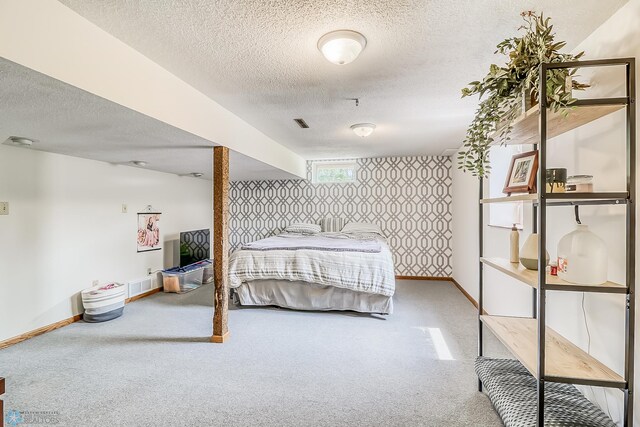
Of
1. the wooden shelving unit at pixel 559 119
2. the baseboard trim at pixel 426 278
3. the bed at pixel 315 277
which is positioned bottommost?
the baseboard trim at pixel 426 278

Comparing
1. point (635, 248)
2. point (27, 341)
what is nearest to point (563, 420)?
point (635, 248)

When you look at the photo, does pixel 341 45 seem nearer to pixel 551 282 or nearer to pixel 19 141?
pixel 551 282

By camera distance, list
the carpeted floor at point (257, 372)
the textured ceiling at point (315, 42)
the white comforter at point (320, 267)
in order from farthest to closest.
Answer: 1. the white comforter at point (320, 267)
2. the carpeted floor at point (257, 372)
3. the textured ceiling at point (315, 42)

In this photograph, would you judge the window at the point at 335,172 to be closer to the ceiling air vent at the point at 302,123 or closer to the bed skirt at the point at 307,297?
the ceiling air vent at the point at 302,123

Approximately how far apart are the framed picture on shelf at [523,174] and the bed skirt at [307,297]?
212 cm

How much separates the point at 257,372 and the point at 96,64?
233 centimetres

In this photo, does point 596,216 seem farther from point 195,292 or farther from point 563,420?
point 195,292

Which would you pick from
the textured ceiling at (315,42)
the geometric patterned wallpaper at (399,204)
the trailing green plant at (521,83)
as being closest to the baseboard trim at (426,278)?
the geometric patterned wallpaper at (399,204)

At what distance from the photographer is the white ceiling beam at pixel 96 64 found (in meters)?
1.38

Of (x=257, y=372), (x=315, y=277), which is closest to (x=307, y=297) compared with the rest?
(x=315, y=277)

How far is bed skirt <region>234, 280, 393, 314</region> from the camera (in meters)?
3.67

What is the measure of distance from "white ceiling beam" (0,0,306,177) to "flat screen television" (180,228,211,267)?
2.91 metres

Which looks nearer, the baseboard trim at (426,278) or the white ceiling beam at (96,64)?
the white ceiling beam at (96,64)

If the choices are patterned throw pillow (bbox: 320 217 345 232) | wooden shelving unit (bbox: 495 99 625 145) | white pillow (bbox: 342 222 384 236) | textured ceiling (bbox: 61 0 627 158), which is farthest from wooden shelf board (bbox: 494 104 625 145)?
patterned throw pillow (bbox: 320 217 345 232)
